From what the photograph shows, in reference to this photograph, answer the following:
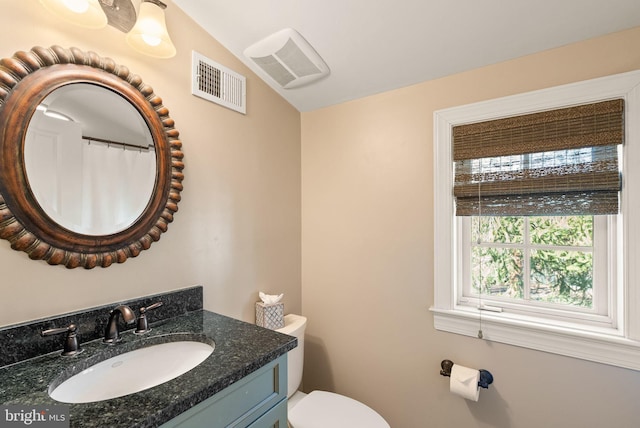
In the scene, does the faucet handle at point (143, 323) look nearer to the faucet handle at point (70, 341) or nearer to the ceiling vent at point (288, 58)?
the faucet handle at point (70, 341)

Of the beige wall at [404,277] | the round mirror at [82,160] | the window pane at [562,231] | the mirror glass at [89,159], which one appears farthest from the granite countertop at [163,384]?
the window pane at [562,231]

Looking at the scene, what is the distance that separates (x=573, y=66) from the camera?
132cm

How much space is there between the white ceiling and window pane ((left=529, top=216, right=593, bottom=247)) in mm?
786

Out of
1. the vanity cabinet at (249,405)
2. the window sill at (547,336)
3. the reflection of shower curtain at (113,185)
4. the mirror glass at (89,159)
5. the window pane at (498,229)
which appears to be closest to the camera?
the vanity cabinet at (249,405)

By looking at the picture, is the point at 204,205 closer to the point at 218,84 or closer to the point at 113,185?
the point at 113,185

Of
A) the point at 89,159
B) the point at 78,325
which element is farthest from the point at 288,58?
the point at 78,325

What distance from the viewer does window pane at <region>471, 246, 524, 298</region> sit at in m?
1.55

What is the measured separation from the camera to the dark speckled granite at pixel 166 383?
71cm

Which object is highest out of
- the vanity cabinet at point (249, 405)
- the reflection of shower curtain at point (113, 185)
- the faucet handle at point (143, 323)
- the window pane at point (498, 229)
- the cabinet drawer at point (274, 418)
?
the reflection of shower curtain at point (113, 185)

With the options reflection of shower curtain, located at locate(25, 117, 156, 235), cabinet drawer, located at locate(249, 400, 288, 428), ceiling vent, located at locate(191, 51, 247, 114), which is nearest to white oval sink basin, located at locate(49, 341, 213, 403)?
cabinet drawer, located at locate(249, 400, 288, 428)

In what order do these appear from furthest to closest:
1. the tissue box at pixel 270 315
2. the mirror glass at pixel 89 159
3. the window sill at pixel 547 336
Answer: the tissue box at pixel 270 315 < the window sill at pixel 547 336 < the mirror glass at pixel 89 159

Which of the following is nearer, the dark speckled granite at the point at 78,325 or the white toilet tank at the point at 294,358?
the dark speckled granite at the point at 78,325

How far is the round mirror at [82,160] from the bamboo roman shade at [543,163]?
1418 mm

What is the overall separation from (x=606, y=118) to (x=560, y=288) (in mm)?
776
